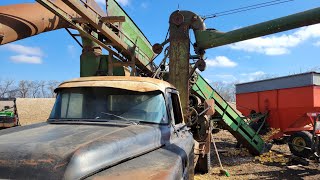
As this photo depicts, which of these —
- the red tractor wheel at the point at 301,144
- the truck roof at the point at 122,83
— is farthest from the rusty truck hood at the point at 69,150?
the red tractor wheel at the point at 301,144

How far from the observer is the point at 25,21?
6781 mm

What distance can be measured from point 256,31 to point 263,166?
13.6 feet

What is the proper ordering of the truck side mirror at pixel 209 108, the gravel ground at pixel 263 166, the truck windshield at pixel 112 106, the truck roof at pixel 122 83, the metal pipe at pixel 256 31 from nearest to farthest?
the truck windshield at pixel 112 106 → the truck roof at pixel 122 83 → the truck side mirror at pixel 209 108 → the metal pipe at pixel 256 31 → the gravel ground at pixel 263 166

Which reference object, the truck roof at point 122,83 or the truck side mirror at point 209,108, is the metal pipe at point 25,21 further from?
the truck side mirror at point 209,108

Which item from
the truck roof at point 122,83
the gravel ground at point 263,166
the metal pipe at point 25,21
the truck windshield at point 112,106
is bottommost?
the gravel ground at point 263,166

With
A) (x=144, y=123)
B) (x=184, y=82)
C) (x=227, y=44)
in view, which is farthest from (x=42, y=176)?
(x=227, y=44)

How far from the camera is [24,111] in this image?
49469 millimetres

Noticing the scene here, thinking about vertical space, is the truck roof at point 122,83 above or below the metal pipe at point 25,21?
below

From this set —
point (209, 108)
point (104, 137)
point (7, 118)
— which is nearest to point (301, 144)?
point (209, 108)

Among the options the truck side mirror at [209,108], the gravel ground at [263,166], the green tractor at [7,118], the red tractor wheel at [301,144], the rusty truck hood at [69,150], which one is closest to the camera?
the rusty truck hood at [69,150]

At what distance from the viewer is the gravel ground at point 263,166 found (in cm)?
934

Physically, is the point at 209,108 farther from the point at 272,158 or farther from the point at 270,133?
the point at 270,133

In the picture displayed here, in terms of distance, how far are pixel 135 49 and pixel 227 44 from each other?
244 cm

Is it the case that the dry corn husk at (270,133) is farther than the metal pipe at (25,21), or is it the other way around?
the dry corn husk at (270,133)
